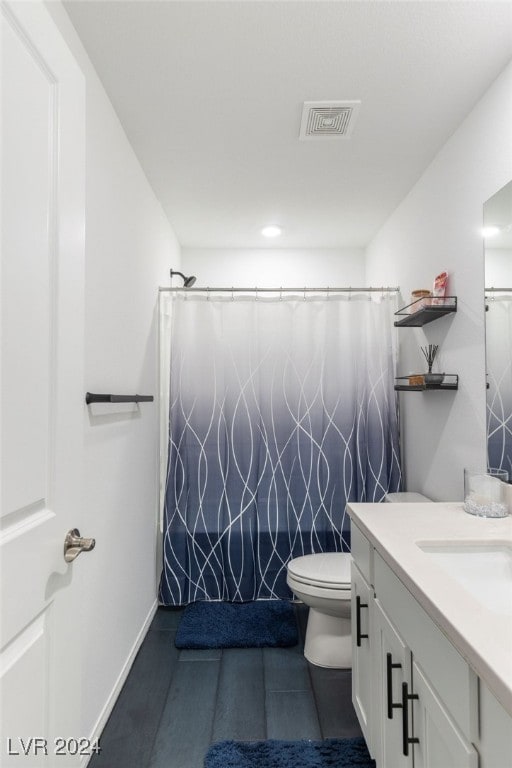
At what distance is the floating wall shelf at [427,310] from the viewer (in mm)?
1981

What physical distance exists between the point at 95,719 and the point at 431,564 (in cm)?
134

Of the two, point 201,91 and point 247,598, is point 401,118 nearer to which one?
point 201,91

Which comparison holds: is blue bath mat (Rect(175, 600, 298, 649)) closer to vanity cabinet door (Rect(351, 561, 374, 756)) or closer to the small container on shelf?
vanity cabinet door (Rect(351, 561, 374, 756))

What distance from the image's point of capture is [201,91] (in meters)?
1.73

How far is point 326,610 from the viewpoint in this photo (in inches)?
81.9

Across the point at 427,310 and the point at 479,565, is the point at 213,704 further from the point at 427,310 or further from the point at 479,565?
the point at 427,310

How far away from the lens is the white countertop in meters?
0.73

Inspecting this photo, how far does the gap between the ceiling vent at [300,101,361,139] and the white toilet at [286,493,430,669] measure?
198cm

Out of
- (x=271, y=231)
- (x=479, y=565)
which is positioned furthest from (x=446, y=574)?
(x=271, y=231)

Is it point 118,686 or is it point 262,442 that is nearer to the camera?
point 118,686

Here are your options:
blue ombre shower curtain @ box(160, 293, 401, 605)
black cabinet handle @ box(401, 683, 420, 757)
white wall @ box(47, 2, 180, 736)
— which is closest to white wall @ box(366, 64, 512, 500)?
blue ombre shower curtain @ box(160, 293, 401, 605)

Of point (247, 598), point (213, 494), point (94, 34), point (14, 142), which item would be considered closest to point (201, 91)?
point (94, 34)

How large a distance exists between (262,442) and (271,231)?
59.5 inches

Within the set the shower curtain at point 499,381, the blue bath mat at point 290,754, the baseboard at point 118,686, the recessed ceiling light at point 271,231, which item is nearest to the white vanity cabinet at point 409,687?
the blue bath mat at point 290,754
